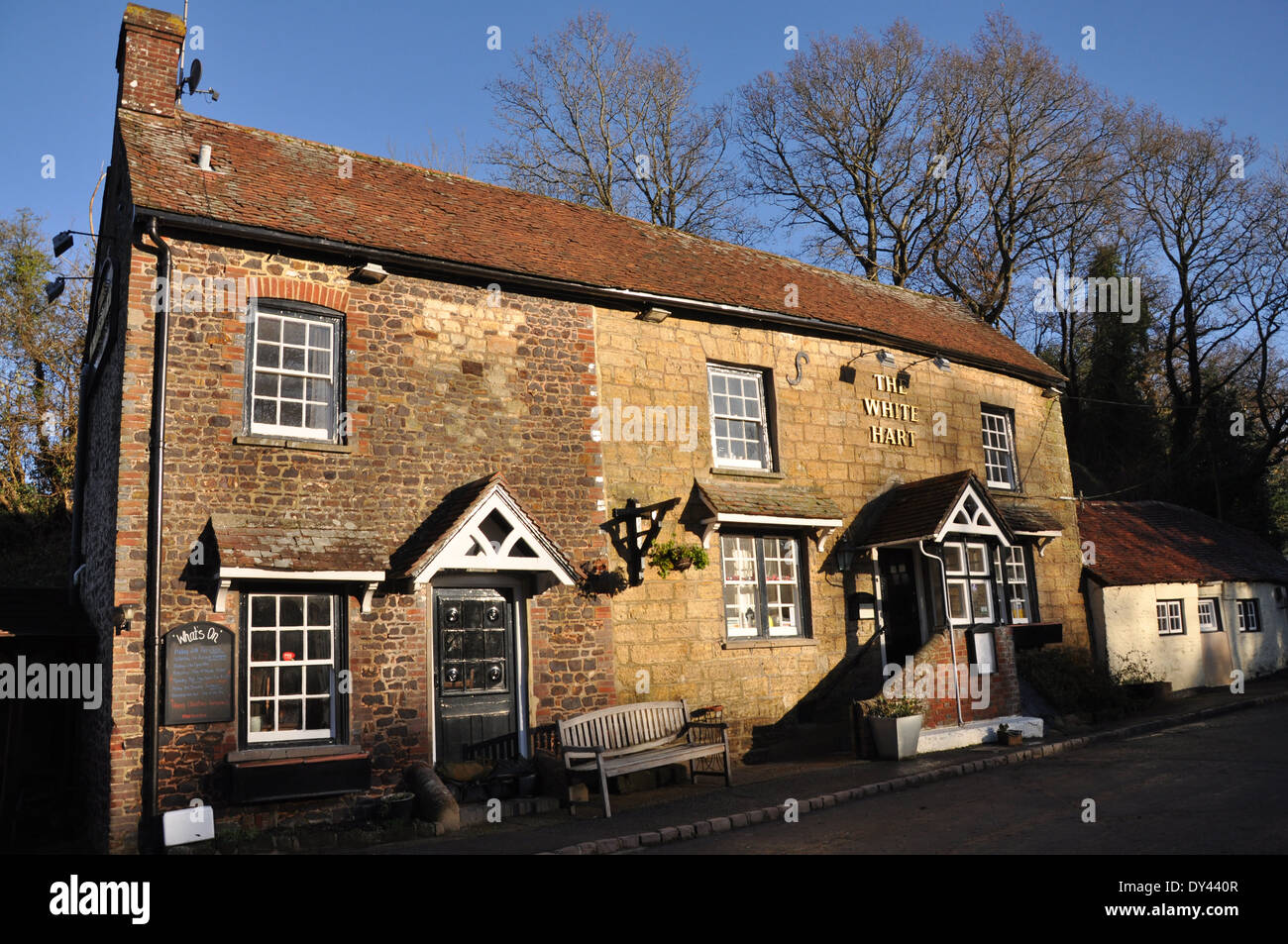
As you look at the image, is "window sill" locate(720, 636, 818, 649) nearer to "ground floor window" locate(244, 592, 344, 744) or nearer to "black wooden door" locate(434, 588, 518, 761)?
"black wooden door" locate(434, 588, 518, 761)

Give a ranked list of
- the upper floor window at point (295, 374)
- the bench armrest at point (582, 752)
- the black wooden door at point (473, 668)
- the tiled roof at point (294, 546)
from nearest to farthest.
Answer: the tiled roof at point (294, 546), the bench armrest at point (582, 752), the upper floor window at point (295, 374), the black wooden door at point (473, 668)

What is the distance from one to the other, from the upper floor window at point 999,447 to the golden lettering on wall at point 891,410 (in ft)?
7.53

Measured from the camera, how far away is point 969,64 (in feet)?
96.1

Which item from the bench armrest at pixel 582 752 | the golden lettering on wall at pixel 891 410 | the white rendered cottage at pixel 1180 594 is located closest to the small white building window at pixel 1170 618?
the white rendered cottage at pixel 1180 594

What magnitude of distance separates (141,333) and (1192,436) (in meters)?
31.0

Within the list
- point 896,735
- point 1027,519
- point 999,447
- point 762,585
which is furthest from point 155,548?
point 999,447

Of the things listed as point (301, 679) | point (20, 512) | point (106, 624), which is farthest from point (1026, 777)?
point (20, 512)

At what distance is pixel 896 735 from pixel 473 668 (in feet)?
18.9

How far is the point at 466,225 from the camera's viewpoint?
14.0m

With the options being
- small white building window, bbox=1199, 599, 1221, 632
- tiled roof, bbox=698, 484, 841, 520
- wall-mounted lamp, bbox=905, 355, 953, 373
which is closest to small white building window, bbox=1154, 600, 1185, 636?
small white building window, bbox=1199, 599, 1221, 632

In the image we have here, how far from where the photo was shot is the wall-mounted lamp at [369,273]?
11836 millimetres

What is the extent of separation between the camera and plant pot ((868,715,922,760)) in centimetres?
1319

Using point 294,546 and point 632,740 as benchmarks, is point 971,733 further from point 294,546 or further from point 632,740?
point 294,546

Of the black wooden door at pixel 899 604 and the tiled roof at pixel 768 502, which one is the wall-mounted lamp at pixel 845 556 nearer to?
the tiled roof at pixel 768 502
